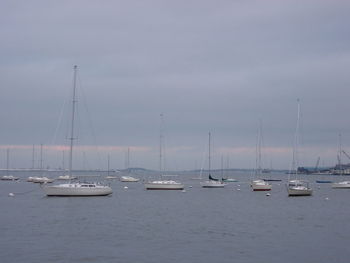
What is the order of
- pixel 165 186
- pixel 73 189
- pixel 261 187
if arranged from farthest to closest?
pixel 261 187
pixel 165 186
pixel 73 189

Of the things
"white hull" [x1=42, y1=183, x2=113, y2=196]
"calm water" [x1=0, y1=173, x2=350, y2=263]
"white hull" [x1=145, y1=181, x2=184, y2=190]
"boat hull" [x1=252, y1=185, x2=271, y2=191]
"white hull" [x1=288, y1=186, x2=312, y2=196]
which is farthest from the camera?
"boat hull" [x1=252, y1=185, x2=271, y2=191]

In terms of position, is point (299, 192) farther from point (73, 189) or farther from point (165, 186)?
point (73, 189)

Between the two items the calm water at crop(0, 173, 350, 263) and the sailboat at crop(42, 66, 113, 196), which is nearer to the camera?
the calm water at crop(0, 173, 350, 263)

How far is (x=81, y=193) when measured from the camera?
76375 mm

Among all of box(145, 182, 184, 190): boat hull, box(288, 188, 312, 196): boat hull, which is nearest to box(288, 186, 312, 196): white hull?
box(288, 188, 312, 196): boat hull

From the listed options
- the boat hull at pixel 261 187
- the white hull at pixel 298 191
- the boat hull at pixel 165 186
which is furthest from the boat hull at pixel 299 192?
the boat hull at pixel 165 186

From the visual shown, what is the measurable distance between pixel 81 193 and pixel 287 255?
47.5 metres

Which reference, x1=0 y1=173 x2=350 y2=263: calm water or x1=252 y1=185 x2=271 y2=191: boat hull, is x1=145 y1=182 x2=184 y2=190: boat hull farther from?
x1=0 y1=173 x2=350 y2=263: calm water

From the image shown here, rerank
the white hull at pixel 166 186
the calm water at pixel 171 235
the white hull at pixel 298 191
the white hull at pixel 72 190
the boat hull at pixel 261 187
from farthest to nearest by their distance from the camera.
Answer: the boat hull at pixel 261 187 → the white hull at pixel 166 186 → the white hull at pixel 298 191 → the white hull at pixel 72 190 → the calm water at pixel 171 235

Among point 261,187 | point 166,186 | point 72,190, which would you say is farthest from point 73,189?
point 261,187

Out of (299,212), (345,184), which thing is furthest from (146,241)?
(345,184)

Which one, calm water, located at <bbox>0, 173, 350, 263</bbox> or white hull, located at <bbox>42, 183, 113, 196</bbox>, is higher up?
white hull, located at <bbox>42, 183, 113, 196</bbox>

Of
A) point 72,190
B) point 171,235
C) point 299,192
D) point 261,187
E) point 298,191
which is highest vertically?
point 72,190

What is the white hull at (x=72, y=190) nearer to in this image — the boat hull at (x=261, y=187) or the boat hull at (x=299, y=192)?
the boat hull at (x=299, y=192)
